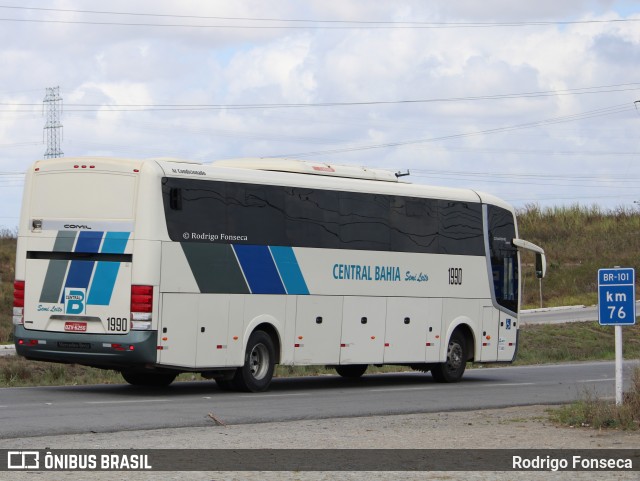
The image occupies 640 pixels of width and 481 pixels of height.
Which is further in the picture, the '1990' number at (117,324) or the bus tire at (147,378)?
the bus tire at (147,378)

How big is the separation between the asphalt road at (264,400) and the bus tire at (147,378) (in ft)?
0.60

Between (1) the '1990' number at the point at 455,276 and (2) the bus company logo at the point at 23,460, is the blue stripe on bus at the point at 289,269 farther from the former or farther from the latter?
(2) the bus company logo at the point at 23,460

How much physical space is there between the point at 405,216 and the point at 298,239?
2904mm

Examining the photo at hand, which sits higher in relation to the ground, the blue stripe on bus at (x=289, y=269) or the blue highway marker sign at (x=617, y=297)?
the blue stripe on bus at (x=289, y=269)

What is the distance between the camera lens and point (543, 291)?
63.3 metres

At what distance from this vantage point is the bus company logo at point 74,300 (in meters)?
19.4

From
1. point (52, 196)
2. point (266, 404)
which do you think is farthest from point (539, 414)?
point (52, 196)

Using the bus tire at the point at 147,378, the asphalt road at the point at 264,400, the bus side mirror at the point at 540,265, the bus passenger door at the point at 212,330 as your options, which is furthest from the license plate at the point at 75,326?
the bus side mirror at the point at 540,265

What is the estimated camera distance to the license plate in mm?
19406

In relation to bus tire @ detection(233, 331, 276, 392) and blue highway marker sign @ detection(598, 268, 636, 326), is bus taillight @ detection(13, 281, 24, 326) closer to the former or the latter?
bus tire @ detection(233, 331, 276, 392)

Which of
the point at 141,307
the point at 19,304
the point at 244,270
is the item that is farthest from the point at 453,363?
the point at 19,304

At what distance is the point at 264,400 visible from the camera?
1952 centimetres

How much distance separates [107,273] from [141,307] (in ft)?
2.60

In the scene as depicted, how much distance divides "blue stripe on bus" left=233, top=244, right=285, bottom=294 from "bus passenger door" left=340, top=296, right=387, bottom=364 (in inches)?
77.1
